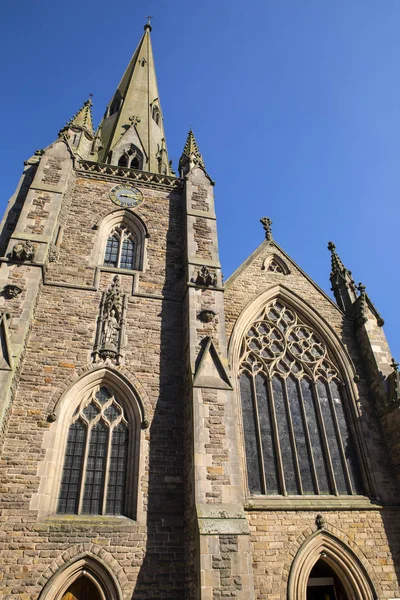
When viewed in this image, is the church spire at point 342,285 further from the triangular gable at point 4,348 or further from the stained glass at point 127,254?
the triangular gable at point 4,348

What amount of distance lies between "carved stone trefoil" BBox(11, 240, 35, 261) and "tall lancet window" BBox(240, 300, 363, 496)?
6.35 metres

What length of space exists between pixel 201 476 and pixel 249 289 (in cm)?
649

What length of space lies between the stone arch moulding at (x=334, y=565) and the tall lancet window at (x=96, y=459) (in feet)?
12.9

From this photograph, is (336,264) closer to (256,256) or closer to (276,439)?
(256,256)

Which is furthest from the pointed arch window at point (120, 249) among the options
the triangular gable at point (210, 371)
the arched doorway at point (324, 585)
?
the arched doorway at point (324, 585)

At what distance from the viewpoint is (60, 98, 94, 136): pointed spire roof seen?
1673 centimetres

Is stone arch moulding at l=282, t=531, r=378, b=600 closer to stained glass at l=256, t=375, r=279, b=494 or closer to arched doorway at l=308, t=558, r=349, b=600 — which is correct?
arched doorway at l=308, t=558, r=349, b=600

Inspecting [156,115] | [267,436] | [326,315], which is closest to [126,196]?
[326,315]

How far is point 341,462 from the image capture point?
416 inches

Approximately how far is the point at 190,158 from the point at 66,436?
37.6ft

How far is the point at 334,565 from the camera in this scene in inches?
354

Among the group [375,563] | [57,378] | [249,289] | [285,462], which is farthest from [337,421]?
[57,378]

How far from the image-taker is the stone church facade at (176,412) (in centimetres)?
771

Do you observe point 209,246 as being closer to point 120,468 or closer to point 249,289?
point 249,289
